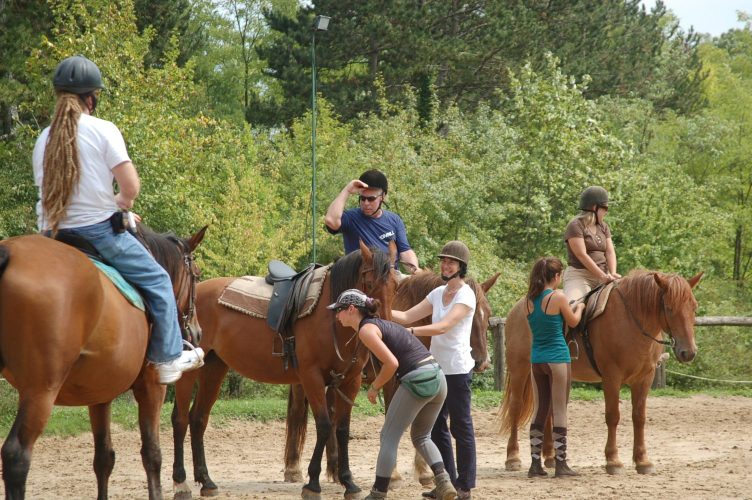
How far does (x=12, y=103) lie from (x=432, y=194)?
9.54 meters

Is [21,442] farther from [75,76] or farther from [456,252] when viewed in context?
[456,252]

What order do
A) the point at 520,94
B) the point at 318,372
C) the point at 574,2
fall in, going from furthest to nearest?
the point at 574,2
the point at 520,94
the point at 318,372

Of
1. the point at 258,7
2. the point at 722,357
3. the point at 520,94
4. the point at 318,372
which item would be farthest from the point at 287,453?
the point at 258,7

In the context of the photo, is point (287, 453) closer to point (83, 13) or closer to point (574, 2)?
point (83, 13)

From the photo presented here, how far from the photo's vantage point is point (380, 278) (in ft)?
24.0

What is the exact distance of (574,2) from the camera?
34.1 m

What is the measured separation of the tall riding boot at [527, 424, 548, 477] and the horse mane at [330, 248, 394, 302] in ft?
8.92

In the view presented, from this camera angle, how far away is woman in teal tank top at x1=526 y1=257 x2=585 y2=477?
9.10 metres

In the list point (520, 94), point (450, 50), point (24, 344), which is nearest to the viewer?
point (24, 344)

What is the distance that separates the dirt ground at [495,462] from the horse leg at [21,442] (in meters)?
3.42

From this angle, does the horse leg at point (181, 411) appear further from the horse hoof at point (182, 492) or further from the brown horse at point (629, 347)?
the brown horse at point (629, 347)

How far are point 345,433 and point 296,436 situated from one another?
130 cm

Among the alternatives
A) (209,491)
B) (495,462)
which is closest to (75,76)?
(209,491)

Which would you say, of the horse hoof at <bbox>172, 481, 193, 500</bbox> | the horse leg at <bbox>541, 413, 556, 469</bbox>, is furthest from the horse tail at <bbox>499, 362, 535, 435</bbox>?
the horse hoof at <bbox>172, 481, 193, 500</bbox>
